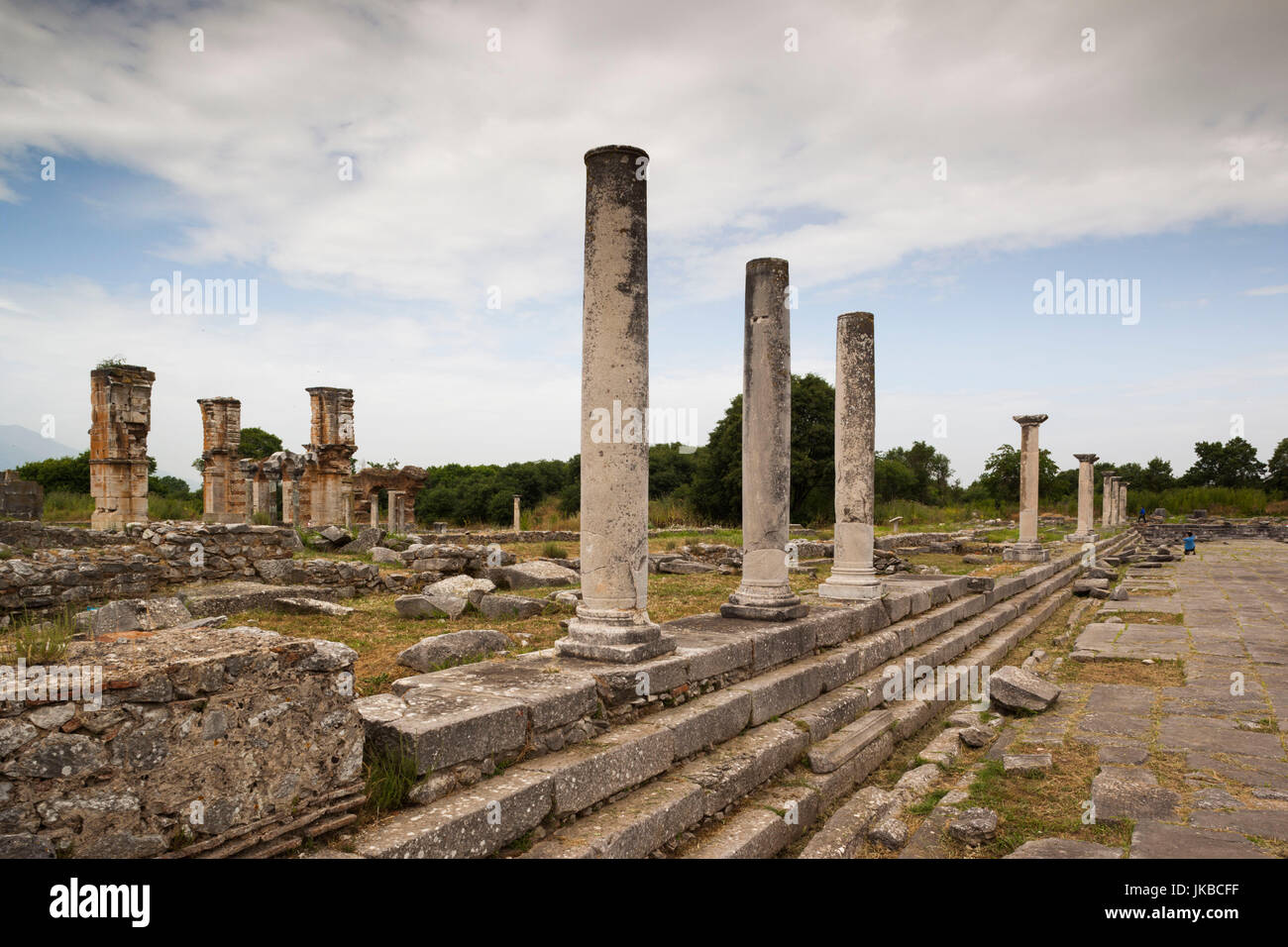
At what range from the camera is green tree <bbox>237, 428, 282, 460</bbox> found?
57750 millimetres

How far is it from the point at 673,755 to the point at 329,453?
21836 millimetres

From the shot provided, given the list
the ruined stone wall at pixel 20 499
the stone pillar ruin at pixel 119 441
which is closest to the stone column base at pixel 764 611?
the stone pillar ruin at pixel 119 441

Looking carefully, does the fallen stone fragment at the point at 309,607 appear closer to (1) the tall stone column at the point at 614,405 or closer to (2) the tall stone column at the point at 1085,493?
(1) the tall stone column at the point at 614,405

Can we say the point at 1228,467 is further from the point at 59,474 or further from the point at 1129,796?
the point at 59,474

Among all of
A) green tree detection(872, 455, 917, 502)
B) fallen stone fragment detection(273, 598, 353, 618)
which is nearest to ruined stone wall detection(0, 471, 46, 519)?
fallen stone fragment detection(273, 598, 353, 618)

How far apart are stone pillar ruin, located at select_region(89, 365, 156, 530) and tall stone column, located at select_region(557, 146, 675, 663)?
17725mm

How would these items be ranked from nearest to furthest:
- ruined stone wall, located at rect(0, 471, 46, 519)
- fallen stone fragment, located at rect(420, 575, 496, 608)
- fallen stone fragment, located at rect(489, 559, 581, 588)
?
fallen stone fragment, located at rect(420, 575, 496, 608) < fallen stone fragment, located at rect(489, 559, 581, 588) < ruined stone wall, located at rect(0, 471, 46, 519)

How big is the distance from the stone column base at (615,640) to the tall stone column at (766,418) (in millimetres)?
2247

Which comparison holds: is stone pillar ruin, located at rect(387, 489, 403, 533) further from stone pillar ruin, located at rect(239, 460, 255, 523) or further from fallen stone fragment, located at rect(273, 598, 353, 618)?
fallen stone fragment, located at rect(273, 598, 353, 618)

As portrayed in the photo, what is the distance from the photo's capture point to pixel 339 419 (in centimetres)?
2420

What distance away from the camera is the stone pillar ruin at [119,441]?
19.0 meters

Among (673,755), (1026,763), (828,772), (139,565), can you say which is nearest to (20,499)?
(139,565)
